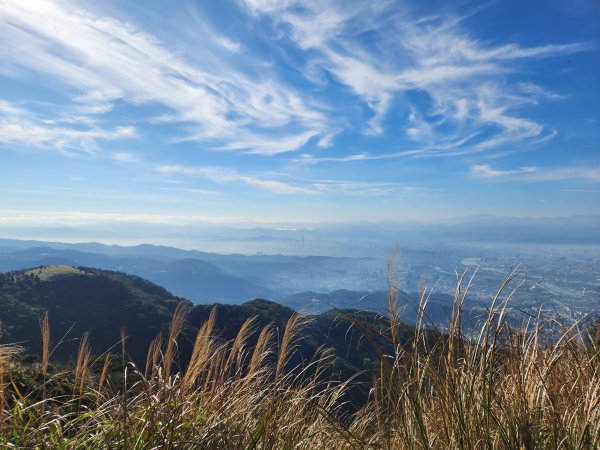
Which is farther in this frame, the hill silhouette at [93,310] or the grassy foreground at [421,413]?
the hill silhouette at [93,310]

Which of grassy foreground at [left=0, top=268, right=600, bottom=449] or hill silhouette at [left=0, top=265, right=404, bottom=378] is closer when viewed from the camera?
grassy foreground at [left=0, top=268, right=600, bottom=449]

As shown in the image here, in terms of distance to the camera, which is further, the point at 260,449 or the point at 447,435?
the point at 260,449

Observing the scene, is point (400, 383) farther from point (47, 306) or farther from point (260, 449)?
point (47, 306)

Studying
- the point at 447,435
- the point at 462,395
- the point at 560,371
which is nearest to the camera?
the point at 447,435

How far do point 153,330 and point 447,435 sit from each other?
1716 inches

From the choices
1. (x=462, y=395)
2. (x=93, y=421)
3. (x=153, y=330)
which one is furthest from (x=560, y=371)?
(x=153, y=330)

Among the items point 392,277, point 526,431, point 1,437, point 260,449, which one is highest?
point 392,277

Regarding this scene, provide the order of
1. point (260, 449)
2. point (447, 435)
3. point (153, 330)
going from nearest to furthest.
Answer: point (447, 435)
point (260, 449)
point (153, 330)

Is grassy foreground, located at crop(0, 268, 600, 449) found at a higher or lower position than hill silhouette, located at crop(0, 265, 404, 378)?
higher

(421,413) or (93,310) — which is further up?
(421,413)

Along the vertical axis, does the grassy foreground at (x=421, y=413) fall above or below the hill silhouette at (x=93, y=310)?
above

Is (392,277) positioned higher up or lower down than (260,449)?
higher up

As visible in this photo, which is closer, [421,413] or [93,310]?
[421,413]

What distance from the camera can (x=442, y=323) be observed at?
90.6 inches
